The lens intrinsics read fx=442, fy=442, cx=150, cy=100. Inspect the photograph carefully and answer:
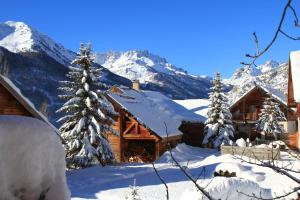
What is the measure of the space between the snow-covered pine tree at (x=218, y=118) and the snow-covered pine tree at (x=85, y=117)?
575 inches

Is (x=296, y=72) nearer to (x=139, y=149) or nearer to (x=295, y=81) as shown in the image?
(x=295, y=81)

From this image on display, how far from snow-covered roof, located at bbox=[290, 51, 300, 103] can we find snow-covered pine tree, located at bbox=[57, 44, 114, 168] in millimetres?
10882

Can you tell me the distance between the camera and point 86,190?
20797 mm

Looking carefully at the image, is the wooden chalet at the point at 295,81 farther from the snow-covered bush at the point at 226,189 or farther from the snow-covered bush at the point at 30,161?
the snow-covered bush at the point at 30,161

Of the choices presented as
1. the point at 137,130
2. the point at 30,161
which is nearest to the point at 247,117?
the point at 137,130

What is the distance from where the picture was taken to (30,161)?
1764mm

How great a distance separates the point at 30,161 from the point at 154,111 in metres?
39.2

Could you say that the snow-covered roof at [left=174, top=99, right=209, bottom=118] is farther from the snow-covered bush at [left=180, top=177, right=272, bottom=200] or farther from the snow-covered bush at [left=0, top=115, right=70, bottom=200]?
the snow-covered bush at [left=0, top=115, right=70, bottom=200]

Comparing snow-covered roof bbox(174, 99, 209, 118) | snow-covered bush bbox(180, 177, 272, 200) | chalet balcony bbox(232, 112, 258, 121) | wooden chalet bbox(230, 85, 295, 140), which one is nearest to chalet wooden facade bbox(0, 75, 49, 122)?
snow-covered bush bbox(180, 177, 272, 200)

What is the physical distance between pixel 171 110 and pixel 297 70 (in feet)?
72.9

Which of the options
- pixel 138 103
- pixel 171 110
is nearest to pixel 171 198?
pixel 138 103

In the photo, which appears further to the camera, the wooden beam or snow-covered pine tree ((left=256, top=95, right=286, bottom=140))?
the wooden beam

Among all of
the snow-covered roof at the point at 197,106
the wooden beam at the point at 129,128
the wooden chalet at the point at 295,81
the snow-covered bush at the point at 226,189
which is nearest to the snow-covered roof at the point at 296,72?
the wooden chalet at the point at 295,81

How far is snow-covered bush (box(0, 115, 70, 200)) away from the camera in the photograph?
1682 mm
